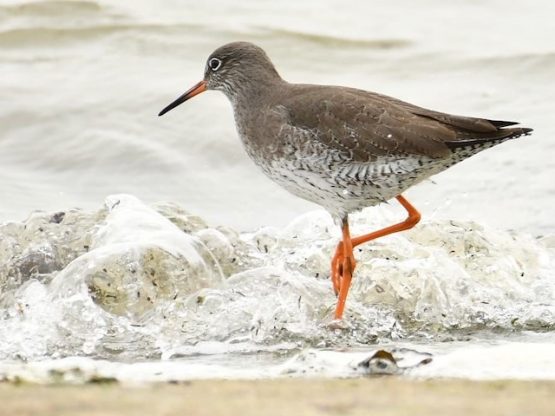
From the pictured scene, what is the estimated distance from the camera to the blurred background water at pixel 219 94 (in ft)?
30.9

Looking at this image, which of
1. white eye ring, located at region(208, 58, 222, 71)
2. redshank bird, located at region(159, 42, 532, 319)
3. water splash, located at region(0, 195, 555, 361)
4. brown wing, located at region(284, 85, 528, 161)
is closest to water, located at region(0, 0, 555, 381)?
water splash, located at region(0, 195, 555, 361)

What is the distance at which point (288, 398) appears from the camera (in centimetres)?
379

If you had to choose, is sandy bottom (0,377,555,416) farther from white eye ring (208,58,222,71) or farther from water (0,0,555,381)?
white eye ring (208,58,222,71)

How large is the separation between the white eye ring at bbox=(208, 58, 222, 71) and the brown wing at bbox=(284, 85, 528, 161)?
3.64 ft

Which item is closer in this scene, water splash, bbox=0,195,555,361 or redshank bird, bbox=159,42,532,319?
water splash, bbox=0,195,555,361

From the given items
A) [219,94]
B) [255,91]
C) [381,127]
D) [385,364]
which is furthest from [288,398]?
[219,94]

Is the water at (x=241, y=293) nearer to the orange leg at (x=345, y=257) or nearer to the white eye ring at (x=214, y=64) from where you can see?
the orange leg at (x=345, y=257)

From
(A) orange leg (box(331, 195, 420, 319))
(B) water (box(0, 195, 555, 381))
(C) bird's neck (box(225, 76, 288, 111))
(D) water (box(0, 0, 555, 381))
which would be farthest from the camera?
(C) bird's neck (box(225, 76, 288, 111))

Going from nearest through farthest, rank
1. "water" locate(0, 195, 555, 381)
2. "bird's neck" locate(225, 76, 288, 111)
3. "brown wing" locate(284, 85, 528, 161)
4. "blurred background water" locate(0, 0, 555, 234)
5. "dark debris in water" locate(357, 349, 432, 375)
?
"dark debris in water" locate(357, 349, 432, 375), "water" locate(0, 195, 555, 381), "brown wing" locate(284, 85, 528, 161), "bird's neck" locate(225, 76, 288, 111), "blurred background water" locate(0, 0, 555, 234)

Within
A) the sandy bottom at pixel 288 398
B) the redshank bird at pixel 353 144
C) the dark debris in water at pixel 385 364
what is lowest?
the dark debris in water at pixel 385 364

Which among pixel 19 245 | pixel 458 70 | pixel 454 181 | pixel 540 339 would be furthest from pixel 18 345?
pixel 458 70

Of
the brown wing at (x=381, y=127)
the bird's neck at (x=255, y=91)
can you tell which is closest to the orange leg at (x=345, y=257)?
the brown wing at (x=381, y=127)

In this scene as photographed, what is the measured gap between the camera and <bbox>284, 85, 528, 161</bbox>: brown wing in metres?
6.40

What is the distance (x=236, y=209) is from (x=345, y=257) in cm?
259
